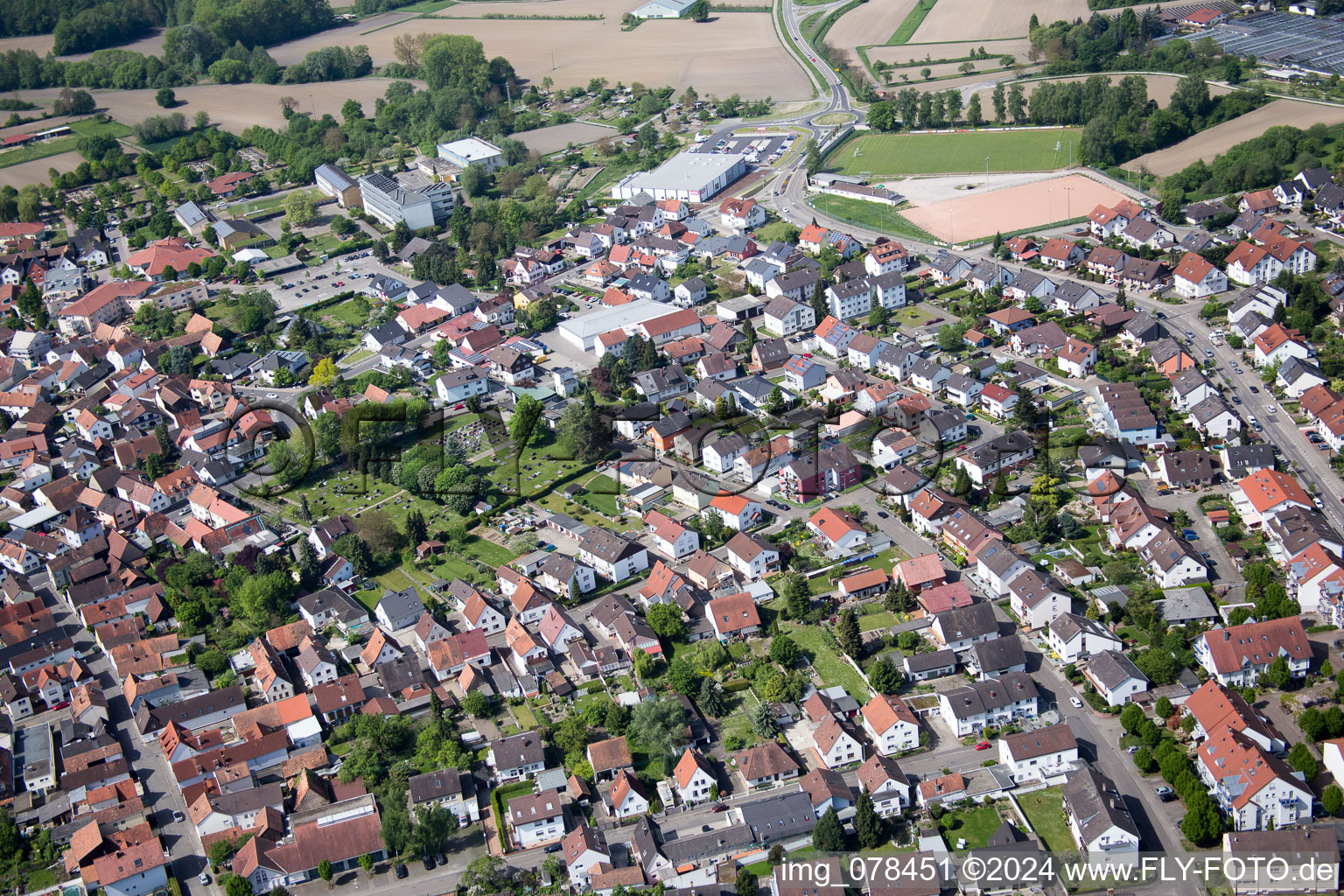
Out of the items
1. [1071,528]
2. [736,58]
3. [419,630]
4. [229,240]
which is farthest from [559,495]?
[736,58]

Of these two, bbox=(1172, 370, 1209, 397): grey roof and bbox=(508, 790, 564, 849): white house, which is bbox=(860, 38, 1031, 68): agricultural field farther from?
bbox=(508, 790, 564, 849): white house

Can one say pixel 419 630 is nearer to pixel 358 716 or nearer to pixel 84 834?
pixel 358 716

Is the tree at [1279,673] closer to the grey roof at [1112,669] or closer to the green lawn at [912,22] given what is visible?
the grey roof at [1112,669]

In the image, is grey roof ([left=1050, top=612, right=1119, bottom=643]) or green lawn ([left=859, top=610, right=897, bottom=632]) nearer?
grey roof ([left=1050, top=612, right=1119, bottom=643])

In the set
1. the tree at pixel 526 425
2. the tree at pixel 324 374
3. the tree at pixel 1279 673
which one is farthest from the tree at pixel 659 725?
the tree at pixel 324 374

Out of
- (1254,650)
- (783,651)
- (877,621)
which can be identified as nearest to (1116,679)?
(1254,650)

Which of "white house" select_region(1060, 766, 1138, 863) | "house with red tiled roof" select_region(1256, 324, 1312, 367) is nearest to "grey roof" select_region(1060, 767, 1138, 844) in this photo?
"white house" select_region(1060, 766, 1138, 863)

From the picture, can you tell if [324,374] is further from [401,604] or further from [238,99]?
[238,99]
